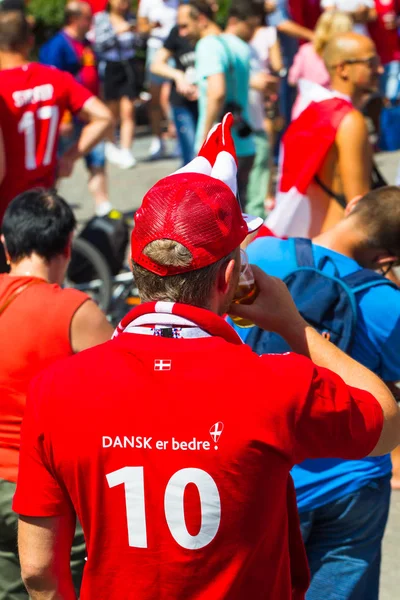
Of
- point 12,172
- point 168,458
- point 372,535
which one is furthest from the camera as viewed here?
point 12,172

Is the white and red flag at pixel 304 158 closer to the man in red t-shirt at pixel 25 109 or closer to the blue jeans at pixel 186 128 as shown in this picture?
the man in red t-shirt at pixel 25 109

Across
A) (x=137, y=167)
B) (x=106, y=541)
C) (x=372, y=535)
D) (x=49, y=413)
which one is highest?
(x=49, y=413)

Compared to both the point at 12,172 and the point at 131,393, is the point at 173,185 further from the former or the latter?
the point at 12,172

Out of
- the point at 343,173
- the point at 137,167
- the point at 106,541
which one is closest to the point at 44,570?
the point at 106,541

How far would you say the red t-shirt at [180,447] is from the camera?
1574mm

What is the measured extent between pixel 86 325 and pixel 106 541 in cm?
107

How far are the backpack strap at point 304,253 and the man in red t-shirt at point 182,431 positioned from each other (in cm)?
76

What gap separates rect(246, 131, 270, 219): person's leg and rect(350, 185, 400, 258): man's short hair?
177 inches

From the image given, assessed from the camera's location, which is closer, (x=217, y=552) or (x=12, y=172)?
(x=217, y=552)

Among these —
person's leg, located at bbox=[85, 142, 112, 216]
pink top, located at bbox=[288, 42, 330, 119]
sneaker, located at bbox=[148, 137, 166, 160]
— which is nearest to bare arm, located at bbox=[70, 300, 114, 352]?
person's leg, located at bbox=[85, 142, 112, 216]

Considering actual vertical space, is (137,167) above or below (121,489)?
below

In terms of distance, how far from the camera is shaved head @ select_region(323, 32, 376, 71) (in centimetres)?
403

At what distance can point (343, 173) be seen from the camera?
3.74 meters

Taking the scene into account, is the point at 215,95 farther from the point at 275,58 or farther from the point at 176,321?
the point at 176,321
